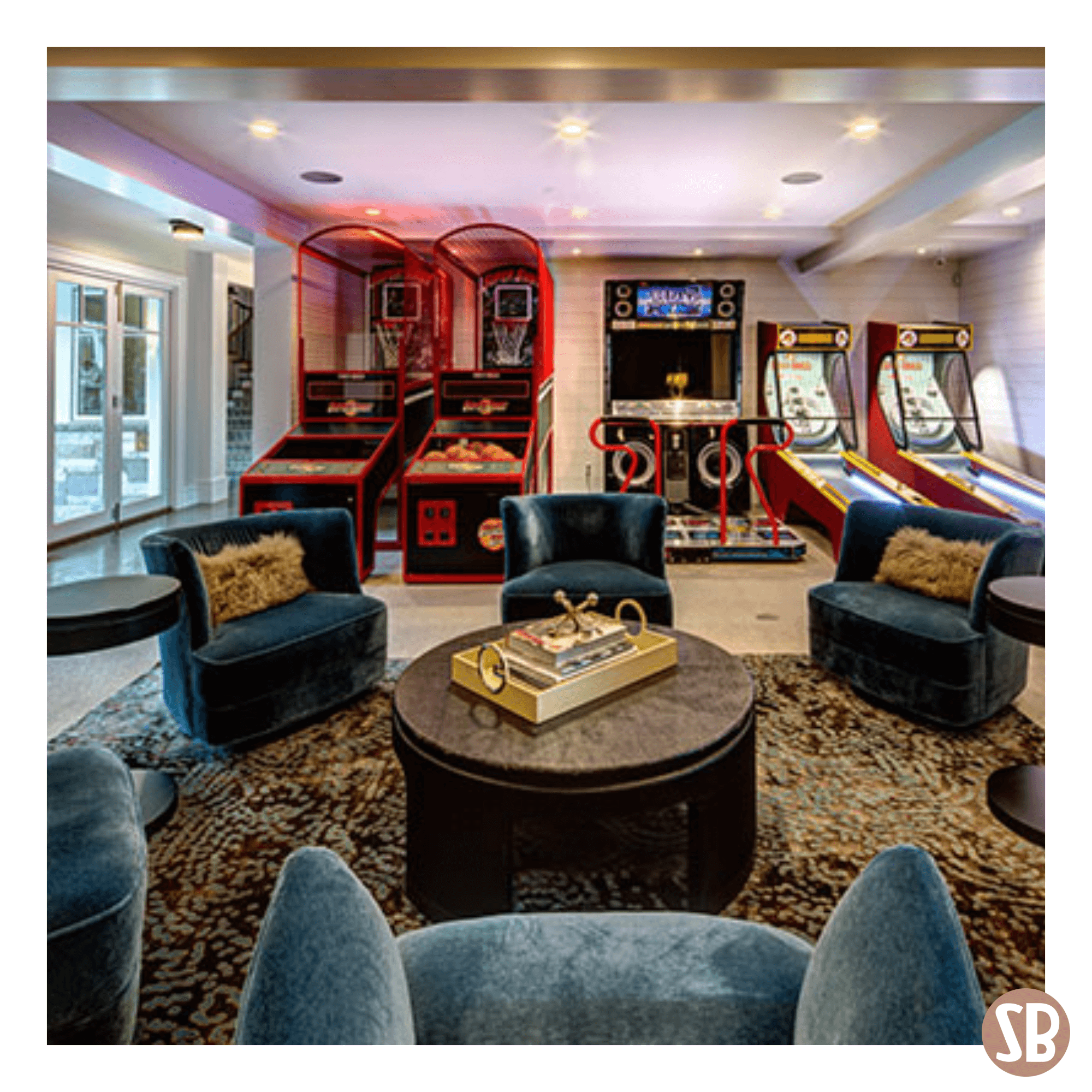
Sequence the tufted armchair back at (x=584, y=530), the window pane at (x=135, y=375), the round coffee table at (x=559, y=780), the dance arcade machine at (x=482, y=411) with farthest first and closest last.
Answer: the window pane at (x=135, y=375)
the dance arcade machine at (x=482, y=411)
the tufted armchair back at (x=584, y=530)
the round coffee table at (x=559, y=780)

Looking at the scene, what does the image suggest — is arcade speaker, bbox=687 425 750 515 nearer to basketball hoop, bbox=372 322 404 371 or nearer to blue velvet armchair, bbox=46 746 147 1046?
basketball hoop, bbox=372 322 404 371

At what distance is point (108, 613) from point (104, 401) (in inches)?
221

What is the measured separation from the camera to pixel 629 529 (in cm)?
368

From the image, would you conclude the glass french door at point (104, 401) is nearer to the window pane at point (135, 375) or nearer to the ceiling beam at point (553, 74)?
the window pane at point (135, 375)

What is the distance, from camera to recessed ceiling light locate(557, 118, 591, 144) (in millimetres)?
4344

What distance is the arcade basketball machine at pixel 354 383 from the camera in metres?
5.42

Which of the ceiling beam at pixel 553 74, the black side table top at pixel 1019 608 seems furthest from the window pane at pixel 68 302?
the black side table top at pixel 1019 608

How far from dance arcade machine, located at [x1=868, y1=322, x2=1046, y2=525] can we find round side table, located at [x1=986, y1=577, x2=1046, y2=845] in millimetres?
4851

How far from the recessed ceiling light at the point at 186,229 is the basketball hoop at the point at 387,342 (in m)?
2.14

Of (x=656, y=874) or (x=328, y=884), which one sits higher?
(x=328, y=884)
